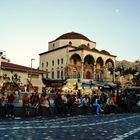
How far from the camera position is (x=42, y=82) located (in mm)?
62719

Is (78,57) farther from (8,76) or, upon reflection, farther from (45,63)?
(8,76)

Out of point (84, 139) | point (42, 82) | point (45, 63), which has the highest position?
point (45, 63)

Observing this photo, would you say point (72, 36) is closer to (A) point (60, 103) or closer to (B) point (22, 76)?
(B) point (22, 76)

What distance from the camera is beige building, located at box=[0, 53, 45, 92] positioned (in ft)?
176

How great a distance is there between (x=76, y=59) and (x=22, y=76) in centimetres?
2300

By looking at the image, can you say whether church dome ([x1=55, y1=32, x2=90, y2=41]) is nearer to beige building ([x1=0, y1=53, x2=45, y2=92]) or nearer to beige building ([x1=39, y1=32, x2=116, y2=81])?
beige building ([x1=39, y1=32, x2=116, y2=81])

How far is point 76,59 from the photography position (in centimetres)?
7825

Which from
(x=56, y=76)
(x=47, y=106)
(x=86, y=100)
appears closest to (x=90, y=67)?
(x=56, y=76)

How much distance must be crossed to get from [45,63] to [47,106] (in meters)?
63.2

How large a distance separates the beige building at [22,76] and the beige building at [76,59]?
42.5ft

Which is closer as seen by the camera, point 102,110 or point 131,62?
point 102,110

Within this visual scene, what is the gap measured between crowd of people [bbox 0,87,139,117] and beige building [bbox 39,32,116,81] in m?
43.9

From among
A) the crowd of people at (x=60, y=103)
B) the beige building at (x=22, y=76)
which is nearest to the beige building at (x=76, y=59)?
the beige building at (x=22, y=76)

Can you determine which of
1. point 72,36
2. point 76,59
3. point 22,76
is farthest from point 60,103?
point 72,36
